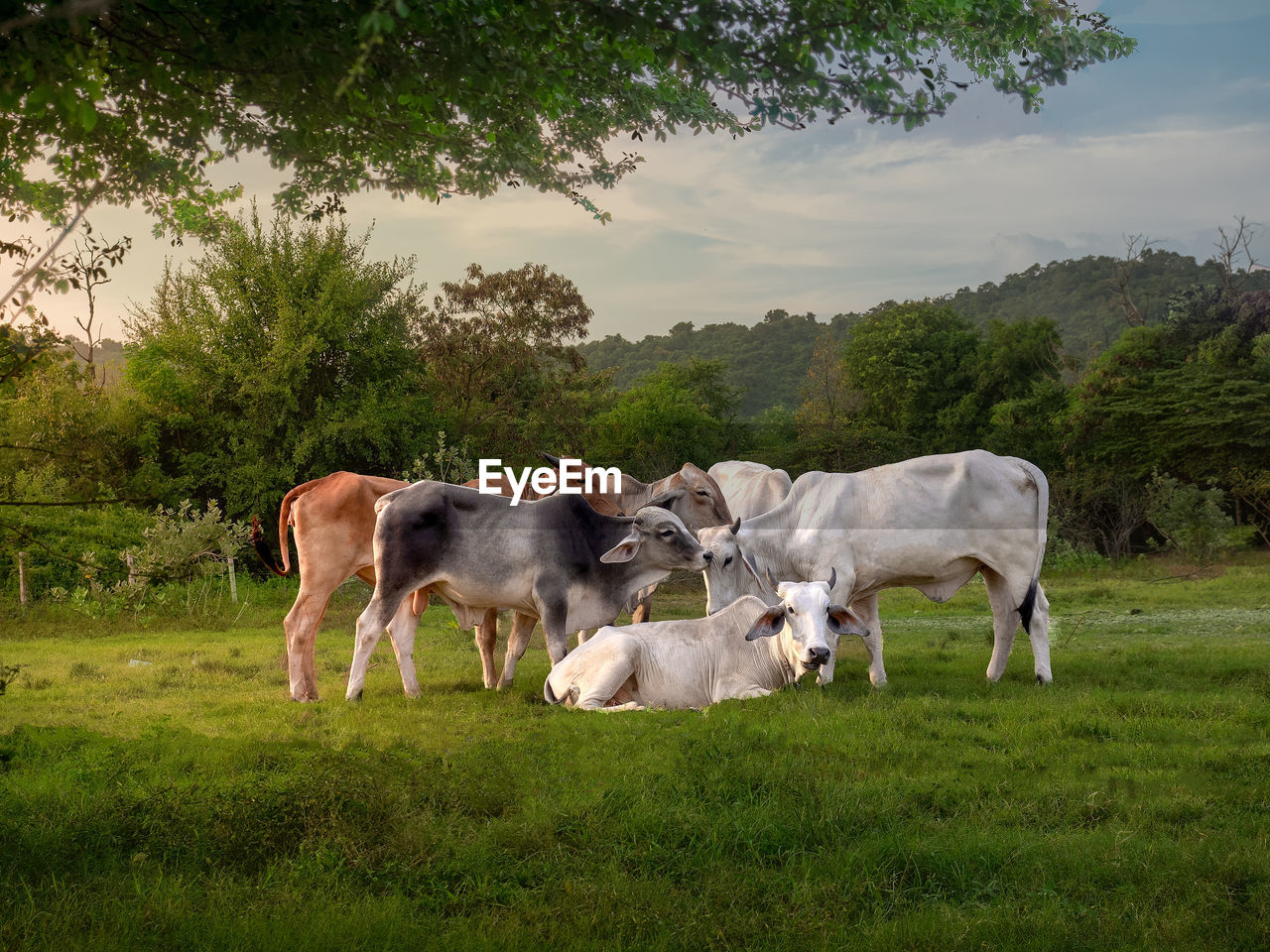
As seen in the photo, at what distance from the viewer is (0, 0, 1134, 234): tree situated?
4.91m

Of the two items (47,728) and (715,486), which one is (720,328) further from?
(47,728)

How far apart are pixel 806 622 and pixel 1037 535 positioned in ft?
9.76

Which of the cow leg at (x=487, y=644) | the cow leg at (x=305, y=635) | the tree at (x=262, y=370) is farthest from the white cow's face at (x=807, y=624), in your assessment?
the tree at (x=262, y=370)

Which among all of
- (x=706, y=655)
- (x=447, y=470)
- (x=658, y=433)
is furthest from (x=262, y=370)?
(x=706, y=655)

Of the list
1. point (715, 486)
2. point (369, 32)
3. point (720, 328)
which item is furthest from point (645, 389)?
point (369, 32)

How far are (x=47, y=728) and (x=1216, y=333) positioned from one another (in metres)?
32.0

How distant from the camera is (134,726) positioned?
8.01m

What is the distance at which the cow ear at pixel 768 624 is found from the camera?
8.40m

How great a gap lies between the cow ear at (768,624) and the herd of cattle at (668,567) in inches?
0.7

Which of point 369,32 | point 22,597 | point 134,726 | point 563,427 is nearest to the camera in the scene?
point 369,32

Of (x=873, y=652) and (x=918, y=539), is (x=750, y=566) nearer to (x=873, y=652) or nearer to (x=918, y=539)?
(x=873, y=652)

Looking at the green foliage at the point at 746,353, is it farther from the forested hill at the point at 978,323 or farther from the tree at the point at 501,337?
the tree at the point at 501,337

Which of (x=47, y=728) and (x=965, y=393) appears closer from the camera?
(x=47, y=728)

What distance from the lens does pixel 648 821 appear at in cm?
544
